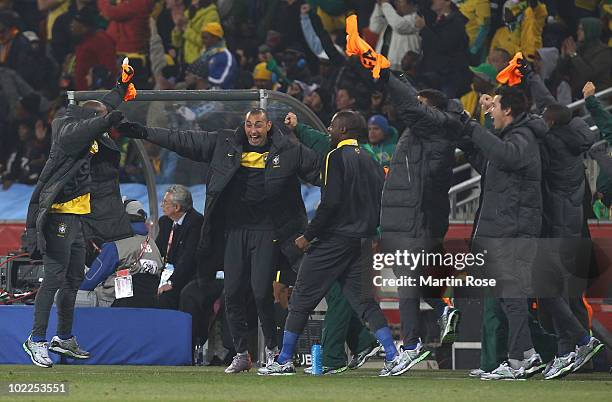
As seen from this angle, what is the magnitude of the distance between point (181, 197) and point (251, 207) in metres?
2.24

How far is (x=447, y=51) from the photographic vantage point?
57.5ft

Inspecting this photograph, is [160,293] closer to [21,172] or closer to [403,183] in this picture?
[403,183]

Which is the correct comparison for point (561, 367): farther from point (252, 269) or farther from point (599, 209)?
point (599, 209)

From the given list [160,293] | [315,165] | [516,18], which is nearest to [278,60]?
[516,18]

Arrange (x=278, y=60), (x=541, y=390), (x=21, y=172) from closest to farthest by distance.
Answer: (x=541, y=390) < (x=278, y=60) < (x=21, y=172)

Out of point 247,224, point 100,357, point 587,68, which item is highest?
point 587,68

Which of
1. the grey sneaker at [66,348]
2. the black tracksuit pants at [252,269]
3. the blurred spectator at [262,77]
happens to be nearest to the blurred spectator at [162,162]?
the grey sneaker at [66,348]

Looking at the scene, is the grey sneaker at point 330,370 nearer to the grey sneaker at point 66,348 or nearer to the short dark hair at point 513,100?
the grey sneaker at point 66,348

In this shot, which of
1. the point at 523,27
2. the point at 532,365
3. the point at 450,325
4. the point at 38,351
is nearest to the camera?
the point at 532,365

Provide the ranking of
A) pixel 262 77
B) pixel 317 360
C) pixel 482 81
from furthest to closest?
1. pixel 262 77
2. pixel 482 81
3. pixel 317 360

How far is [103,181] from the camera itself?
12758 millimetres

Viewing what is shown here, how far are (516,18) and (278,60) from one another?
135 inches

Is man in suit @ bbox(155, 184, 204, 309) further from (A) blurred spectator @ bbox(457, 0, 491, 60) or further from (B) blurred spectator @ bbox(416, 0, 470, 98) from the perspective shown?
(A) blurred spectator @ bbox(457, 0, 491, 60)

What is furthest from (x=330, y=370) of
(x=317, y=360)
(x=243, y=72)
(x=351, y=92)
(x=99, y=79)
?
(x=99, y=79)
